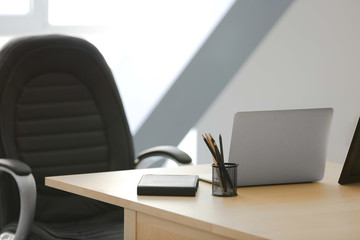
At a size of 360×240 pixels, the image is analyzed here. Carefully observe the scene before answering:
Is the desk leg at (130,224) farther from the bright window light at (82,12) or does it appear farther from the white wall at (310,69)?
the bright window light at (82,12)

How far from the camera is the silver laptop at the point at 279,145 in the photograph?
73.5 inches

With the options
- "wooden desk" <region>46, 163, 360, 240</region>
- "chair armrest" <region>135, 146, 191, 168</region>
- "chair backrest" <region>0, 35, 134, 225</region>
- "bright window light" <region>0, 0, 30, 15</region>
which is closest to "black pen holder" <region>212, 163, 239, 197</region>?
"wooden desk" <region>46, 163, 360, 240</region>

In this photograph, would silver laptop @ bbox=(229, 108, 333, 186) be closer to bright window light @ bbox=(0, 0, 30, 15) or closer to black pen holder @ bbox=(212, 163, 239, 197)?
black pen holder @ bbox=(212, 163, 239, 197)

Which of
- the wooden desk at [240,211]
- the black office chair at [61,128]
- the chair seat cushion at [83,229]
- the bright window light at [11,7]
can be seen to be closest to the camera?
the wooden desk at [240,211]

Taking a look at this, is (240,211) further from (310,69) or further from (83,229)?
(310,69)

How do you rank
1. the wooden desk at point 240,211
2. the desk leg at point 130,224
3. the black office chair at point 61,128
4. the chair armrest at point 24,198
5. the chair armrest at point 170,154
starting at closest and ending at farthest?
the wooden desk at point 240,211, the desk leg at point 130,224, the chair armrest at point 24,198, the black office chair at point 61,128, the chair armrest at point 170,154

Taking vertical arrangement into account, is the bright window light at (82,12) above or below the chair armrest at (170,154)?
above

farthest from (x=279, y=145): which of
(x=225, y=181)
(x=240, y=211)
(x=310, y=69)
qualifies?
(x=310, y=69)

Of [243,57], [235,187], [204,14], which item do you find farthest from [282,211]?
[204,14]

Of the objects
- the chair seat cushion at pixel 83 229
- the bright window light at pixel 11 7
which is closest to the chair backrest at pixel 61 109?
the chair seat cushion at pixel 83 229

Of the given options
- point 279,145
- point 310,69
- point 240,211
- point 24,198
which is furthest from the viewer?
point 310,69

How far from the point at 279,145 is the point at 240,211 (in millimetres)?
349

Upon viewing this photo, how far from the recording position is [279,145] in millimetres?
1906

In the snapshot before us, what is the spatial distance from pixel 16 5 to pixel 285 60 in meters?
1.80
